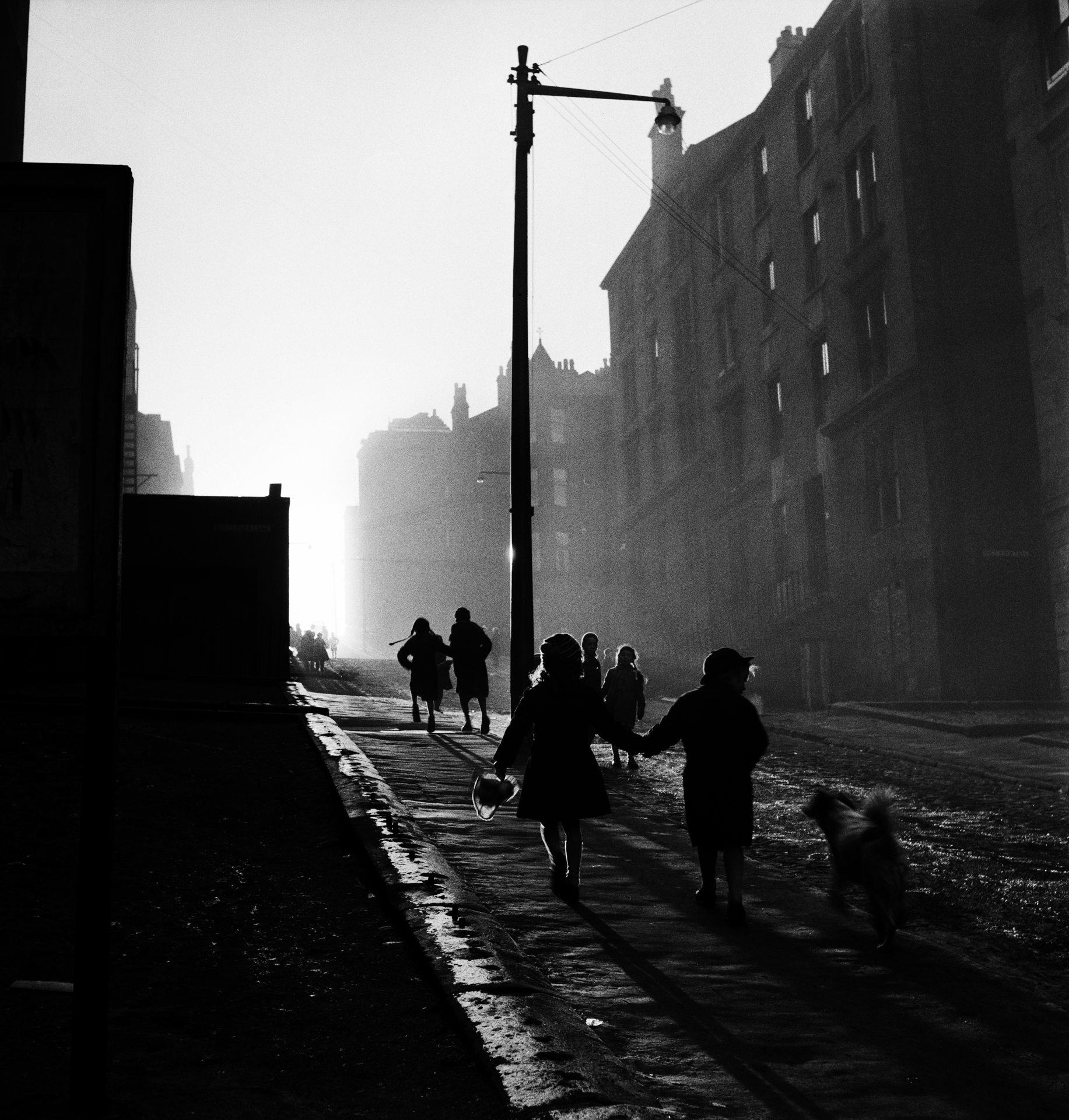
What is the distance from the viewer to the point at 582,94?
53.1 feet

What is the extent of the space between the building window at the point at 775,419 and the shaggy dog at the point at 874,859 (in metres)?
28.0

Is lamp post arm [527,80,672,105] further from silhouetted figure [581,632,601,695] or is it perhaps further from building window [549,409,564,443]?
building window [549,409,564,443]

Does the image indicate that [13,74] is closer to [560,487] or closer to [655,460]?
[655,460]

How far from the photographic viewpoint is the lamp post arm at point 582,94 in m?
15.6

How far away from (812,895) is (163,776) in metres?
5.63

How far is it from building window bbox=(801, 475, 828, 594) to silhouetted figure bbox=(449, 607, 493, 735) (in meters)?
15.6

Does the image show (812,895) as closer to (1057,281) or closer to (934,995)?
(934,995)

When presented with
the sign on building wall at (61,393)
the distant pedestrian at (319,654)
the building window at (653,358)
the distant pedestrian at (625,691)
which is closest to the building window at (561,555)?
the building window at (653,358)

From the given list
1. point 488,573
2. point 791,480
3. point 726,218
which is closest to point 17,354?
point 791,480

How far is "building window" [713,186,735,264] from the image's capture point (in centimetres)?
3819

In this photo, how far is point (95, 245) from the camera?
11.8 ft

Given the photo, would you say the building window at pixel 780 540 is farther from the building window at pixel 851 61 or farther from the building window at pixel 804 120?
the building window at pixel 851 61

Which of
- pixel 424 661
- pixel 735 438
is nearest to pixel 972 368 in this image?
pixel 735 438

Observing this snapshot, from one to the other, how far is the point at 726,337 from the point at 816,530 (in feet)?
30.2
